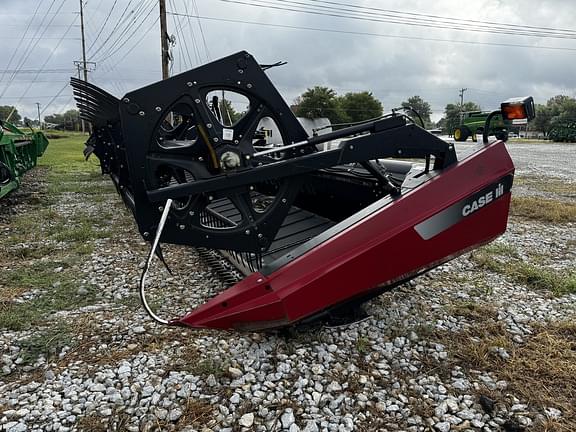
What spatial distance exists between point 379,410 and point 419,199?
117cm

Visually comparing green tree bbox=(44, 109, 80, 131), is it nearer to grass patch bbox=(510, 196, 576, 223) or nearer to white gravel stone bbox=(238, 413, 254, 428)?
grass patch bbox=(510, 196, 576, 223)

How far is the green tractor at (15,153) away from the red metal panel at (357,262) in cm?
591

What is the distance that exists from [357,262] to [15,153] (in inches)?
380

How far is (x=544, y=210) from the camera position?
7266 mm

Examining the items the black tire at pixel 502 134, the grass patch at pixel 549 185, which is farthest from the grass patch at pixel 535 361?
the grass patch at pixel 549 185

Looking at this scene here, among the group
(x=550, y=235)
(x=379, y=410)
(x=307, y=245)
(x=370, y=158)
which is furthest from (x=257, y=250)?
(x=550, y=235)

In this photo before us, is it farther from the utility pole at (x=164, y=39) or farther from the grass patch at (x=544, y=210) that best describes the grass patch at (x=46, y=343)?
the utility pole at (x=164, y=39)

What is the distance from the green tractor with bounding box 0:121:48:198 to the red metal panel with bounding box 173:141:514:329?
5.91 metres

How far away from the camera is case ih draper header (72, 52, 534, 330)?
2.42m

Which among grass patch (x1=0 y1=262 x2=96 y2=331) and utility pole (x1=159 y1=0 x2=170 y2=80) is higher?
utility pole (x1=159 y1=0 x2=170 y2=80)

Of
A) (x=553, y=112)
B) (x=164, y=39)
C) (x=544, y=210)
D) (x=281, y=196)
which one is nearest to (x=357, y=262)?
(x=281, y=196)

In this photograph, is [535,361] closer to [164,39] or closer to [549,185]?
[549,185]

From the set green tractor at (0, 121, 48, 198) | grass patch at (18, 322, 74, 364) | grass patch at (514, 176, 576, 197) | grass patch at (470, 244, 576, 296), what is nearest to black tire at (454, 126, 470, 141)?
grass patch at (514, 176, 576, 197)

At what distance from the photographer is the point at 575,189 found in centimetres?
995
